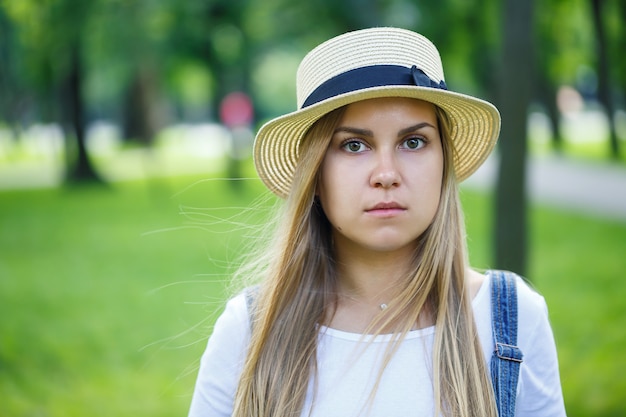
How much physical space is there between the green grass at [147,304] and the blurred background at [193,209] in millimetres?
25

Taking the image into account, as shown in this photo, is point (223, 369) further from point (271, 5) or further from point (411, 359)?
point (271, 5)

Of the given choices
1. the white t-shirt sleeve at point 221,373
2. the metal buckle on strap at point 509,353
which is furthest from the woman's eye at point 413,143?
the white t-shirt sleeve at point 221,373

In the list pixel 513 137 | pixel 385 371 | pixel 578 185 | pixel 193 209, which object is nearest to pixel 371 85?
pixel 385 371

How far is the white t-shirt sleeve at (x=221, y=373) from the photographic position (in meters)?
1.99

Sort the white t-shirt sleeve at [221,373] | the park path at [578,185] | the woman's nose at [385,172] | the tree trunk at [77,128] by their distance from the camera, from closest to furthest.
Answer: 1. the woman's nose at [385,172]
2. the white t-shirt sleeve at [221,373]
3. the park path at [578,185]
4. the tree trunk at [77,128]

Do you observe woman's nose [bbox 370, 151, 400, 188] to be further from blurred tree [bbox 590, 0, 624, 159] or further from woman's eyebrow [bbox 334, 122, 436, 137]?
blurred tree [bbox 590, 0, 624, 159]

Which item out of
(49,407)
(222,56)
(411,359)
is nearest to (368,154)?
(411,359)

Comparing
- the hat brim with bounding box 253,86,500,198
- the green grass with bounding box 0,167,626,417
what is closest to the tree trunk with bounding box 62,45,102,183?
the green grass with bounding box 0,167,626,417

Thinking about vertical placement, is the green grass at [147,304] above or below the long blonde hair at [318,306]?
below

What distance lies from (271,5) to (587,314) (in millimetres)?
10653

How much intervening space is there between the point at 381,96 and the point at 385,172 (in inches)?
7.4

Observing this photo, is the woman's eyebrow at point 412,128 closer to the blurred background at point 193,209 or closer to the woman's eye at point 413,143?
the woman's eye at point 413,143

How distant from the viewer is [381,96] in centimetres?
188

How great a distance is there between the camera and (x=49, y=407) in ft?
17.0
